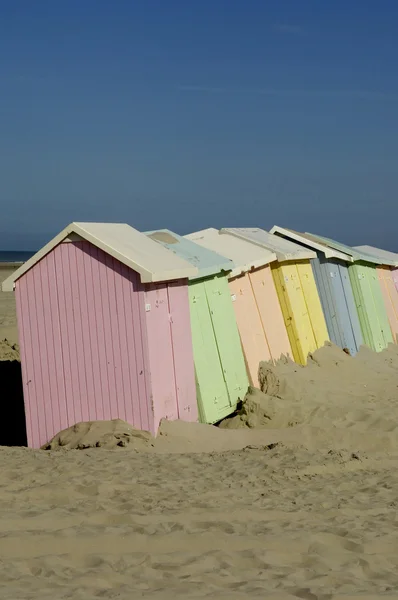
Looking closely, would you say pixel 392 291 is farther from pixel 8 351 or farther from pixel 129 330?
pixel 129 330

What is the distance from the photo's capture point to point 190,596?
498 cm

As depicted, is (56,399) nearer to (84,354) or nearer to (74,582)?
(84,354)

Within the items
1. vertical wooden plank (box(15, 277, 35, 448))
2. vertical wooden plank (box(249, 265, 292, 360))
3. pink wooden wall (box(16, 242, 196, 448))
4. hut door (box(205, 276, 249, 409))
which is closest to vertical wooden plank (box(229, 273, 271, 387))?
vertical wooden plank (box(249, 265, 292, 360))

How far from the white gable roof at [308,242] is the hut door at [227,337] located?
211 inches

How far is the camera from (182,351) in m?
10.8

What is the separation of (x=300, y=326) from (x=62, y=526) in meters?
9.38

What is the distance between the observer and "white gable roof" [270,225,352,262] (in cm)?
1728

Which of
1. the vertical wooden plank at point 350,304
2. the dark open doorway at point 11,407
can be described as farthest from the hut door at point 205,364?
the vertical wooden plank at point 350,304

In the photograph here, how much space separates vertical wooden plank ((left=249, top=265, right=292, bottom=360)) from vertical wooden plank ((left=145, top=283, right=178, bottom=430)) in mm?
3555

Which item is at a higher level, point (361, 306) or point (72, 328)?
point (361, 306)

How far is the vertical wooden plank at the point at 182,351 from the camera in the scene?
1064 cm

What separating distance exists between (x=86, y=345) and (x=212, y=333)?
6.84 feet

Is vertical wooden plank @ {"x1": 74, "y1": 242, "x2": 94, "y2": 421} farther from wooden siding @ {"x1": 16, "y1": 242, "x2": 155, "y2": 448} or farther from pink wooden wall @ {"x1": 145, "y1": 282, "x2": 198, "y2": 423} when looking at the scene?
pink wooden wall @ {"x1": 145, "y1": 282, "x2": 198, "y2": 423}

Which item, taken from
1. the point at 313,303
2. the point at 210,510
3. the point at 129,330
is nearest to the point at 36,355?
the point at 129,330
